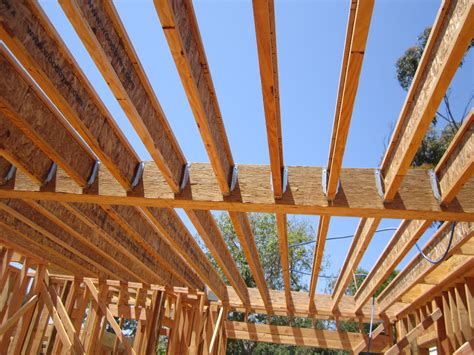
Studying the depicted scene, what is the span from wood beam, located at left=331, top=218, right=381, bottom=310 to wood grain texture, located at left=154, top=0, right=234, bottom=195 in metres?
1.88

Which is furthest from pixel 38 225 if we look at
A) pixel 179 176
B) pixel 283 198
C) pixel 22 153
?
pixel 283 198

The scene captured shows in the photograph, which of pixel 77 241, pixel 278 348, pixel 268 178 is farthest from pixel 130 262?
pixel 278 348

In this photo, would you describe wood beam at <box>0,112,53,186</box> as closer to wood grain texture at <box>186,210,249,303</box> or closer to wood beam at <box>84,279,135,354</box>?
wood grain texture at <box>186,210,249,303</box>

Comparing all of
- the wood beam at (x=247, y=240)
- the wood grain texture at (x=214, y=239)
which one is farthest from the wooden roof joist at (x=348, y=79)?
the wood grain texture at (x=214, y=239)

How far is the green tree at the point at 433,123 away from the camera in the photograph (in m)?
14.1

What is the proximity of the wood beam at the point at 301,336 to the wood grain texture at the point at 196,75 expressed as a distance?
709cm

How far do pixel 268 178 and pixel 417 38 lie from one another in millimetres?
12932

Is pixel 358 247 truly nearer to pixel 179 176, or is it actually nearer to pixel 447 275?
pixel 447 275

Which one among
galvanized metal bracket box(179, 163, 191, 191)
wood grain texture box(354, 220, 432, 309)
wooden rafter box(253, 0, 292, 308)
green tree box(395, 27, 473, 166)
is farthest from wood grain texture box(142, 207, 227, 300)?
green tree box(395, 27, 473, 166)

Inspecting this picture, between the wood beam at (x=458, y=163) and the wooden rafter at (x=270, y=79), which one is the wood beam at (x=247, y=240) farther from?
the wood beam at (x=458, y=163)

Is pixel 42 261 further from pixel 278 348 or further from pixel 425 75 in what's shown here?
pixel 278 348

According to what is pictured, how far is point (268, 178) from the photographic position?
166 inches

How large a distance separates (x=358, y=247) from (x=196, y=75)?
3.62 m

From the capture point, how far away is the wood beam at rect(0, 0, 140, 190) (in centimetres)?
273
